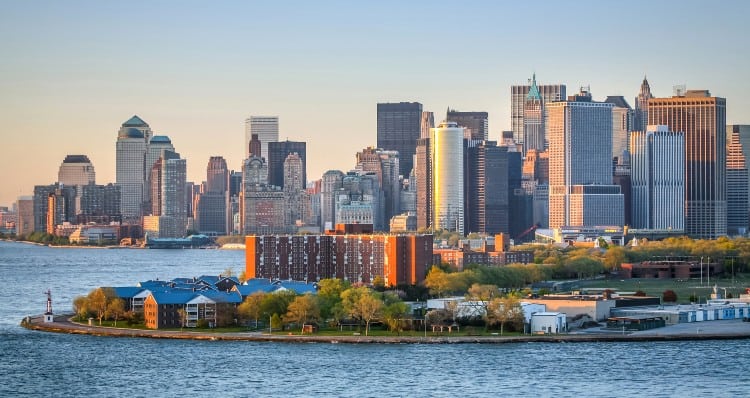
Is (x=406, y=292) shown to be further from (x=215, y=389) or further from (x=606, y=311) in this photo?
(x=215, y=389)

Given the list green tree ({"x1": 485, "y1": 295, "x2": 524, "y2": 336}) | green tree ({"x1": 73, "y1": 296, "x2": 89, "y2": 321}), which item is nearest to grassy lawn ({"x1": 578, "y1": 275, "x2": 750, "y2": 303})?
green tree ({"x1": 485, "y1": 295, "x2": 524, "y2": 336})

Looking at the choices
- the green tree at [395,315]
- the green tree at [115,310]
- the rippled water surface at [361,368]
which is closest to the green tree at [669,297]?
the green tree at [395,315]

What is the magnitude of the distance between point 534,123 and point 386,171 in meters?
20.0

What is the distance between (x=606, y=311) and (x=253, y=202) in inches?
5131

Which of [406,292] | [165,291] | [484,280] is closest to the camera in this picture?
[165,291]

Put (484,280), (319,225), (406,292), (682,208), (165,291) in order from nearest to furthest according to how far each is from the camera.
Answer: (165,291) → (406,292) → (484,280) → (682,208) → (319,225)

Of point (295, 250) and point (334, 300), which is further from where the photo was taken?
point (295, 250)

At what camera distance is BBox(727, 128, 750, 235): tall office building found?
164575 millimetres

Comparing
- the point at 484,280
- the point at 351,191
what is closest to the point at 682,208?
the point at 351,191

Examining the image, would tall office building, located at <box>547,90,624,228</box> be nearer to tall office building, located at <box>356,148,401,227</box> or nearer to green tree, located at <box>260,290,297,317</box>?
tall office building, located at <box>356,148,401,227</box>

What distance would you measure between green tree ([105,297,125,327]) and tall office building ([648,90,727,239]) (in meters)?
106

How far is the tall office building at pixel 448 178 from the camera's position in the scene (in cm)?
15112

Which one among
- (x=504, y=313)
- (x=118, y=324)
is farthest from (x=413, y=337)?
(x=118, y=324)

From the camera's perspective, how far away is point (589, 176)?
16000 cm
